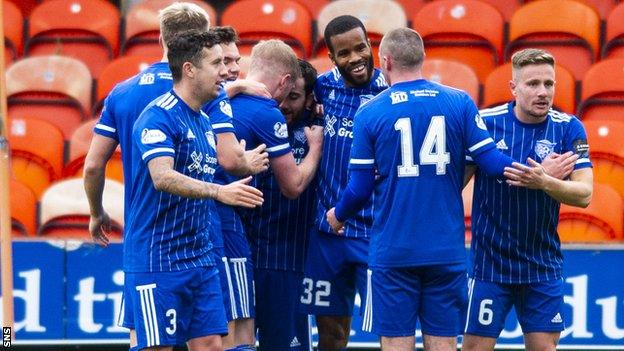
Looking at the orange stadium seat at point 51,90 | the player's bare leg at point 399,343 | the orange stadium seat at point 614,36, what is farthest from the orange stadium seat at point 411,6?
the player's bare leg at point 399,343

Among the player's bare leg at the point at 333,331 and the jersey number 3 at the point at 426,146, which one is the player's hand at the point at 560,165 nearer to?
the jersey number 3 at the point at 426,146

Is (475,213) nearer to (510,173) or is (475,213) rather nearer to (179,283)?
(510,173)

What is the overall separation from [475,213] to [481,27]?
13.4 feet

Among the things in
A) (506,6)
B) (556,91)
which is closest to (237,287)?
(556,91)

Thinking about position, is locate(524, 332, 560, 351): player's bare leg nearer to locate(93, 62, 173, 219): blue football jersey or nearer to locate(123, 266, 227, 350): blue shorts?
locate(123, 266, 227, 350): blue shorts

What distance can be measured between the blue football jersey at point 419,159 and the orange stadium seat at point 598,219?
110 inches

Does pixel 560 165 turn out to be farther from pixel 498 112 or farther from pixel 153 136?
pixel 153 136

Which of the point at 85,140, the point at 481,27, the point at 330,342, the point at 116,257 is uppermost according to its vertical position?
the point at 481,27

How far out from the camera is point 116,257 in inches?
311

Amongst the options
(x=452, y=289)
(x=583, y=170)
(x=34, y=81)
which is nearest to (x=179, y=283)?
(x=452, y=289)

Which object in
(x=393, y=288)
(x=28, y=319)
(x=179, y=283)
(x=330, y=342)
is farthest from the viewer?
(x=28, y=319)

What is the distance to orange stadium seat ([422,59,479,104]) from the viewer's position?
955cm

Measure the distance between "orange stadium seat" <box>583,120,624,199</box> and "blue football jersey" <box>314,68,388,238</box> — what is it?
9.25ft

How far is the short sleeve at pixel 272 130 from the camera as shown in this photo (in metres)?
6.30
